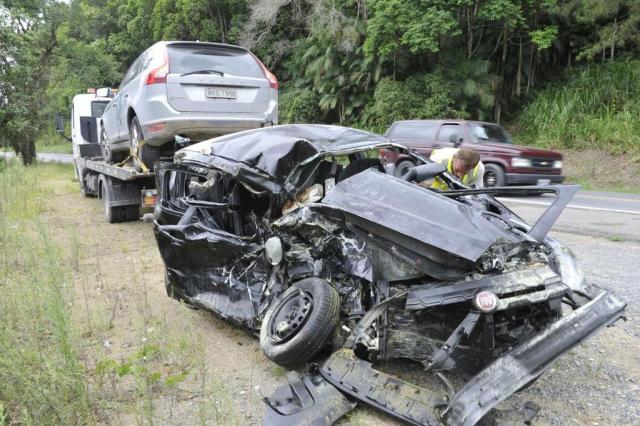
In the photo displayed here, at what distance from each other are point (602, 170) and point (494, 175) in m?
4.83

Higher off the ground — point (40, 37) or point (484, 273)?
point (40, 37)

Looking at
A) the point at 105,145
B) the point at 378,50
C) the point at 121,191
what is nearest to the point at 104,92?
the point at 105,145

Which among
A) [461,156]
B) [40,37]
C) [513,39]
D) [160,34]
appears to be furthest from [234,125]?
[160,34]

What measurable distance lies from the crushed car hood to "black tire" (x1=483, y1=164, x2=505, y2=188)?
9.13 m

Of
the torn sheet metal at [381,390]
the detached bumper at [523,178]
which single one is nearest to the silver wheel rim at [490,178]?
the detached bumper at [523,178]

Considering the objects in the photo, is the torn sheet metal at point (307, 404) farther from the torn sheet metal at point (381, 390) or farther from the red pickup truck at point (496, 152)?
the red pickup truck at point (496, 152)

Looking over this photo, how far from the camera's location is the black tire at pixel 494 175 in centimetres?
1176

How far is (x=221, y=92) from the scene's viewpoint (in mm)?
6633

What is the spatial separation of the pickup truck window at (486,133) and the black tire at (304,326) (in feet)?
32.9

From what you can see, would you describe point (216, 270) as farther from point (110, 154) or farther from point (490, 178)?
point (490, 178)

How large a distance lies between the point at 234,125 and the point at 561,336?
17.3 ft

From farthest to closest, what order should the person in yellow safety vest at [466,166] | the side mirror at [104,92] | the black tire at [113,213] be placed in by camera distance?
1. the side mirror at [104,92]
2. the black tire at [113,213]
3. the person in yellow safety vest at [466,166]

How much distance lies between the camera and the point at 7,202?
32.3 feet

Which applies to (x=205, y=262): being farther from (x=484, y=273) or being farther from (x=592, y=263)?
(x=592, y=263)
